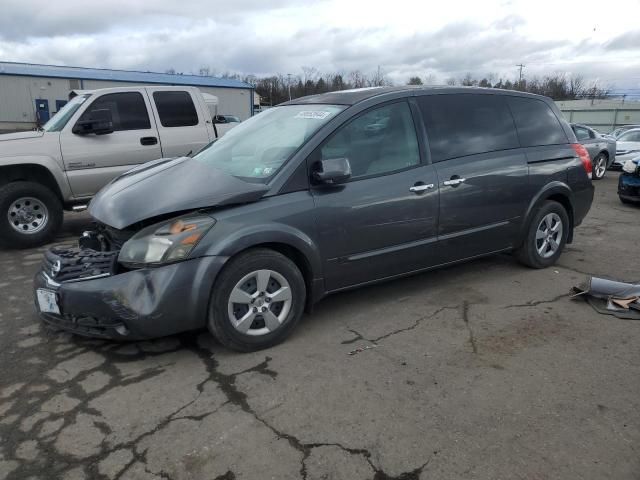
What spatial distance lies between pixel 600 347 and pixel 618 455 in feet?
4.32

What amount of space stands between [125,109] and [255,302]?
4.68 m

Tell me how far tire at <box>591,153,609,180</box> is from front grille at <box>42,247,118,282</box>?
14385 mm

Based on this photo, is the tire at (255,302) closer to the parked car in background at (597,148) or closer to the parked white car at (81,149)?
the parked white car at (81,149)

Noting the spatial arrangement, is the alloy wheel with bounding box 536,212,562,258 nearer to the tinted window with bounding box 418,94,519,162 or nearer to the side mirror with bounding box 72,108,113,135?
the tinted window with bounding box 418,94,519,162

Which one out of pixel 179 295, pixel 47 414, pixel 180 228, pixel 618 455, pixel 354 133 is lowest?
pixel 618 455

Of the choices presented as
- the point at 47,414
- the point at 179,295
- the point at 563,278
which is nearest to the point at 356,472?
the point at 179,295

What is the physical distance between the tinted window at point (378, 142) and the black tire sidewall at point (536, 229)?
5.57ft

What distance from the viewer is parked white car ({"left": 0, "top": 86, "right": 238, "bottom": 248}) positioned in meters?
6.20

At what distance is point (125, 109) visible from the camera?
6.95 metres

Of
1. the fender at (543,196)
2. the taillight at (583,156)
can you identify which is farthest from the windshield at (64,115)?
the taillight at (583,156)

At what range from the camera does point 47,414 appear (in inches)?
111

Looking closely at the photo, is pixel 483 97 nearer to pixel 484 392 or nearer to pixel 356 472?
pixel 484 392

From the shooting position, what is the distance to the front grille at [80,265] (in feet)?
11.0

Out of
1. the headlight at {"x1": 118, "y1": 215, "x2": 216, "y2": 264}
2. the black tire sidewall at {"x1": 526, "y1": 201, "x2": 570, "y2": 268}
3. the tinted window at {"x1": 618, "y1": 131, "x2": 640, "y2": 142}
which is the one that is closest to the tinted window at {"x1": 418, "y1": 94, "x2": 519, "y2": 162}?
the black tire sidewall at {"x1": 526, "y1": 201, "x2": 570, "y2": 268}
